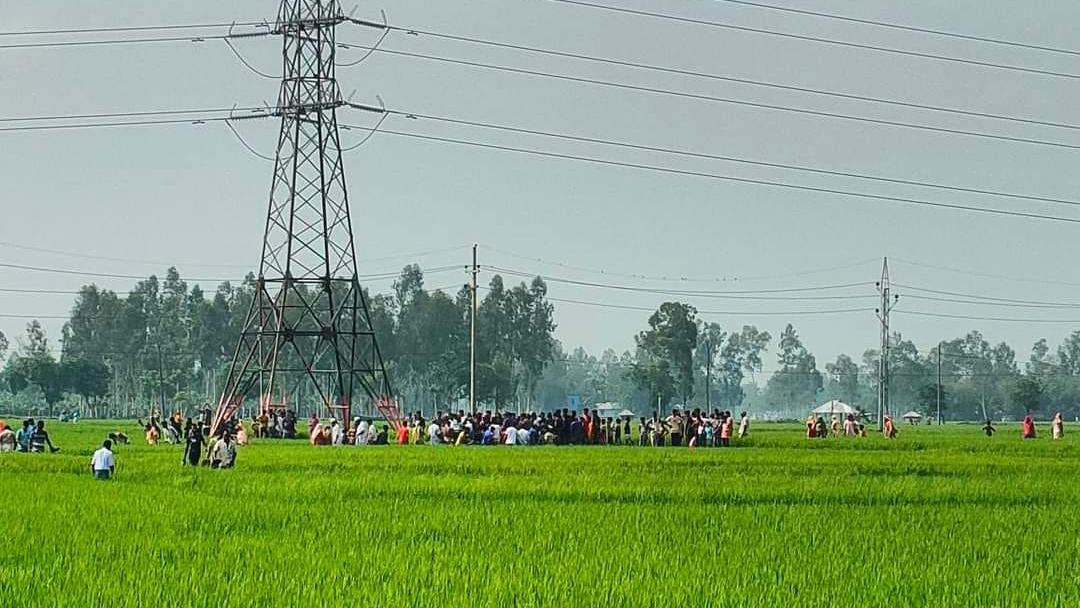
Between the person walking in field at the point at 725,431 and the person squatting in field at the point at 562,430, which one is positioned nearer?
the person squatting in field at the point at 562,430

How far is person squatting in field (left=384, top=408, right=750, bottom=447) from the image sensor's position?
48625 millimetres

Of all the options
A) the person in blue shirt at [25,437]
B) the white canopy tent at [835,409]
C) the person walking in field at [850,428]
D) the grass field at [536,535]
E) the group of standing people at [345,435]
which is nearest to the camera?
the grass field at [536,535]

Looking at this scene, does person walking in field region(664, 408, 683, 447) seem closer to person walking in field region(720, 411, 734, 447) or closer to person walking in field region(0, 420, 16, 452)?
person walking in field region(720, 411, 734, 447)

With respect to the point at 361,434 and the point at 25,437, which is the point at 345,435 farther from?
the point at 25,437

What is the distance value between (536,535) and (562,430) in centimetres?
3221

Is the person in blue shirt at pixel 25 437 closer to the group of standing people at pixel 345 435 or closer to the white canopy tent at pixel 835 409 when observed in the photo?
the group of standing people at pixel 345 435

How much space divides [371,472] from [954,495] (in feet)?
36.4

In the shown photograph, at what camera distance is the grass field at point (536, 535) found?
13.0m

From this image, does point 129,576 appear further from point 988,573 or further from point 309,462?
point 309,462

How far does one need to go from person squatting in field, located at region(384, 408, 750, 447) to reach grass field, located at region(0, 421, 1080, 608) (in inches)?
615

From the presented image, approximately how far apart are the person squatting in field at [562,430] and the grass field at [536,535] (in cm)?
1562

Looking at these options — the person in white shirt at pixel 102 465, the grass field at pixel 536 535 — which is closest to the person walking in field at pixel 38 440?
the grass field at pixel 536 535

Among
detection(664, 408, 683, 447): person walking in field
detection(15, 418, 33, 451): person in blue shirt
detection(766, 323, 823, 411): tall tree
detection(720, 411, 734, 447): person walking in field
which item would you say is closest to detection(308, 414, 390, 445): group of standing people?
detection(664, 408, 683, 447): person walking in field

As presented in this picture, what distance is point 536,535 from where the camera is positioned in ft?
58.6
